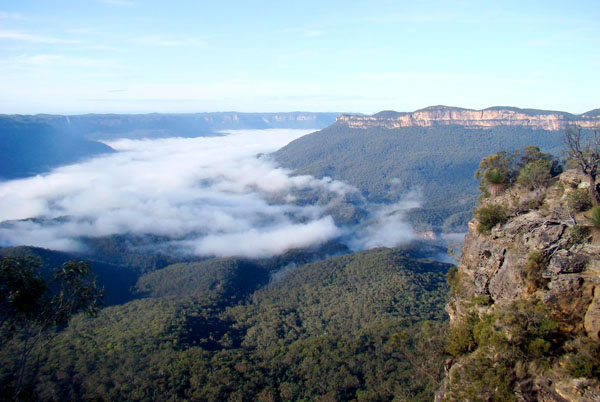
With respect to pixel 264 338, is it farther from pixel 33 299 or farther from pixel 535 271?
pixel 535 271

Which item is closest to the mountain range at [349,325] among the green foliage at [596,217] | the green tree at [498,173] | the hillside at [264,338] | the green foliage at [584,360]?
the green foliage at [584,360]

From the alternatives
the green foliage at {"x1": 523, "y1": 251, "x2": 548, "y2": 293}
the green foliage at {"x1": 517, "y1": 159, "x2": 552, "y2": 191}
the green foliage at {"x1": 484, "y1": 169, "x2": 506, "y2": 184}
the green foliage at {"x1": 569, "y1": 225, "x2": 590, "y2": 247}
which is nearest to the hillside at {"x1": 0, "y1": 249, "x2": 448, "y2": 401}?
the green foliage at {"x1": 523, "y1": 251, "x2": 548, "y2": 293}

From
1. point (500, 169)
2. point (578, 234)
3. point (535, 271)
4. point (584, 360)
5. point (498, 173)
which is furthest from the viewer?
point (500, 169)

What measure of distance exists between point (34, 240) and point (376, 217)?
120 meters

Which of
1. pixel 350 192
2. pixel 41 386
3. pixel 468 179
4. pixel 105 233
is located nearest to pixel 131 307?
pixel 41 386

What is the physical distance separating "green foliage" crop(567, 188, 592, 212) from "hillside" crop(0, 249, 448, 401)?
394 inches

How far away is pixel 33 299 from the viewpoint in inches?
774

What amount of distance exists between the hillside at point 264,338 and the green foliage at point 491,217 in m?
7.26

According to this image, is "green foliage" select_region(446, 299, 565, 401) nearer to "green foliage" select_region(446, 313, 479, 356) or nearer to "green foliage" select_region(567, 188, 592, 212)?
"green foliage" select_region(446, 313, 479, 356)

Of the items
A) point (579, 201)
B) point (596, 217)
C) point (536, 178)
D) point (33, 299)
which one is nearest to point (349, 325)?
point (536, 178)

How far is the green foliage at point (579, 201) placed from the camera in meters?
19.0

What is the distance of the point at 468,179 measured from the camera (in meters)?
179

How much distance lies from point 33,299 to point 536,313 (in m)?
23.0

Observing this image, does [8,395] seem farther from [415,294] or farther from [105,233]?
[105,233]
